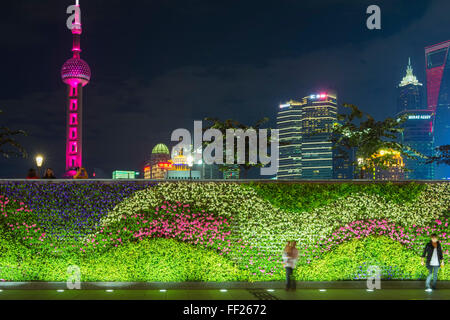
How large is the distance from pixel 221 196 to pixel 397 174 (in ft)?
407

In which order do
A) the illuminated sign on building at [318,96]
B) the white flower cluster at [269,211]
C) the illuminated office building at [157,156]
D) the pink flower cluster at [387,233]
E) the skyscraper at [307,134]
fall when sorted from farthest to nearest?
the illuminated office building at [157,156], the skyscraper at [307,134], the illuminated sign on building at [318,96], the pink flower cluster at [387,233], the white flower cluster at [269,211]

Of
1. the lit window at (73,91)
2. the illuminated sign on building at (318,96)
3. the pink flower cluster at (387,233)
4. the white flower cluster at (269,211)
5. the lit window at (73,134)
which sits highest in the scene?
the lit window at (73,91)

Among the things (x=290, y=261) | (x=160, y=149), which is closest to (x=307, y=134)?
(x=290, y=261)

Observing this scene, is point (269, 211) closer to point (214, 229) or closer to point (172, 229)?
point (214, 229)

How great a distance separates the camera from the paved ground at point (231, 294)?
1433cm

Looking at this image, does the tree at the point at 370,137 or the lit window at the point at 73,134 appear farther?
the lit window at the point at 73,134

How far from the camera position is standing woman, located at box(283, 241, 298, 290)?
15898 mm

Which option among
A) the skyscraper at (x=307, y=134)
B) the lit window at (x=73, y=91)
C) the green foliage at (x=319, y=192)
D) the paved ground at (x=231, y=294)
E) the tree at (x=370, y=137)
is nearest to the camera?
the paved ground at (x=231, y=294)

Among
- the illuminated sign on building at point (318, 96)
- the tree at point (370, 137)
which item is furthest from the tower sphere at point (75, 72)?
the tree at point (370, 137)

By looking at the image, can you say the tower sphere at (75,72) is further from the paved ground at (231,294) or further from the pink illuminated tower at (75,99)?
the paved ground at (231,294)

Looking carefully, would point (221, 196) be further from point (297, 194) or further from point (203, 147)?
point (203, 147)

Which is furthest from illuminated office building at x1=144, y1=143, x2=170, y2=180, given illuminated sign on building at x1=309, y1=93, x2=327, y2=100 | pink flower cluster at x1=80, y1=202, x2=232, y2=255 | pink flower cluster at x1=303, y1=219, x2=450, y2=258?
pink flower cluster at x1=303, y1=219, x2=450, y2=258
